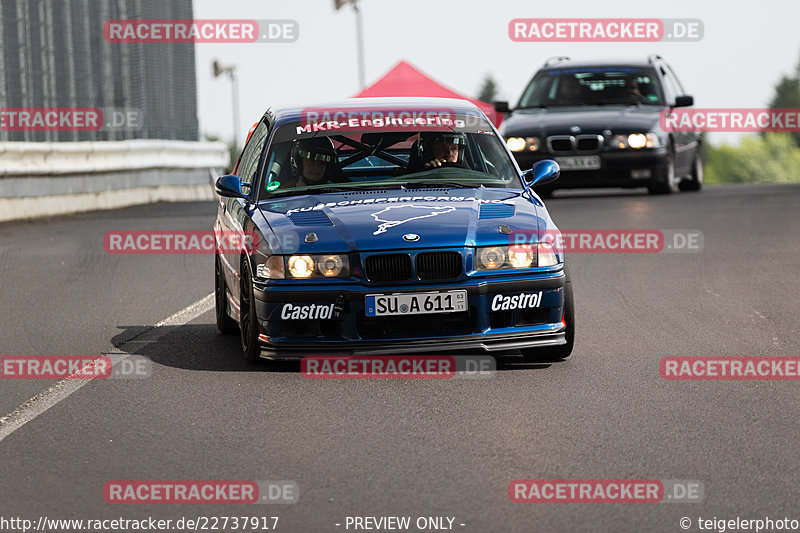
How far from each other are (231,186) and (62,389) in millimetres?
1822

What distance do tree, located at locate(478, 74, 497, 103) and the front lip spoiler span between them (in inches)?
7365

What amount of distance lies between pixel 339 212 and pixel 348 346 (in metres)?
0.84

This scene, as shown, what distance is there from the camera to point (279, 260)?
7574mm

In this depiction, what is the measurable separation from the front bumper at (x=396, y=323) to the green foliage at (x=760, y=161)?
170794 mm

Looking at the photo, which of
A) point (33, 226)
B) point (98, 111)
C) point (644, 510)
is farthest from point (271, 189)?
A: point (98, 111)

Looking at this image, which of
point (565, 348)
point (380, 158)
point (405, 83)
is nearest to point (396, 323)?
point (565, 348)

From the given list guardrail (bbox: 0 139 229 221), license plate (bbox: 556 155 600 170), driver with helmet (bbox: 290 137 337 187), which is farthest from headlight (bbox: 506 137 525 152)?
driver with helmet (bbox: 290 137 337 187)

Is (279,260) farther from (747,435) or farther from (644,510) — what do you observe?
(644,510)

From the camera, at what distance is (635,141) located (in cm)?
1883

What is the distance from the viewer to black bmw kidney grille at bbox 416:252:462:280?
24.6 feet

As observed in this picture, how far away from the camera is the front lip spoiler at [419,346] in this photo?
7465 mm

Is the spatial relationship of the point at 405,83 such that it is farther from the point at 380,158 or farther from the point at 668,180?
the point at 380,158

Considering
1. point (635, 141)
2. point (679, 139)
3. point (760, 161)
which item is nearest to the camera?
point (635, 141)

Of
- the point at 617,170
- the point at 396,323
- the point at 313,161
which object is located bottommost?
the point at 617,170
